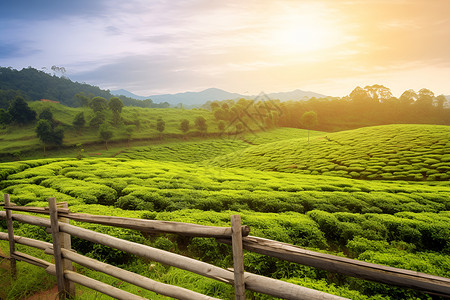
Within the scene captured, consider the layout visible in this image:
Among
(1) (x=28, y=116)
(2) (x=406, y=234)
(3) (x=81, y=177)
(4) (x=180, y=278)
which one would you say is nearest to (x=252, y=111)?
(3) (x=81, y=177)

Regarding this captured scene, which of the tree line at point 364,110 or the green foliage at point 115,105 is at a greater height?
the green foliage at point 115,105

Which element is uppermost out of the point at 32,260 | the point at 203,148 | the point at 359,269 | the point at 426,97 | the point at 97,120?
the point at 426,97

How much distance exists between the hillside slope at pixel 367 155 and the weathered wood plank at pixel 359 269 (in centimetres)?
3036

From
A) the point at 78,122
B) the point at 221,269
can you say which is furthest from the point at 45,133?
the point at 221,269

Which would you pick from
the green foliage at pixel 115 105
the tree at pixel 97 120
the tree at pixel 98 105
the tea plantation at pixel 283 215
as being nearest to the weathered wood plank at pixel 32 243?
the tea plantation at pixel 283 215

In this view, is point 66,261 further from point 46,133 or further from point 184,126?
point 46,133

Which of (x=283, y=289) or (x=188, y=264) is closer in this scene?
(x=283, y=289)

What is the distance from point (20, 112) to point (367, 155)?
339ft

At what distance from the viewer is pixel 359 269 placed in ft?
9.79

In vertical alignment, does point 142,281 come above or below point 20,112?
below

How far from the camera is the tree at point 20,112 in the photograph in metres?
86.8

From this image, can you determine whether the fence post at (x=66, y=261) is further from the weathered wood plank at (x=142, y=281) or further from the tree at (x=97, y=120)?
the tree at (x=97, y=120)

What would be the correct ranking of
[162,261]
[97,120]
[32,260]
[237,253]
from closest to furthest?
1. [237,253]
2. [162,261]
3. [32,260]
4. [97,120]

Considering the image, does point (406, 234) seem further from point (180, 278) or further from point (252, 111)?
point (252, 111)
